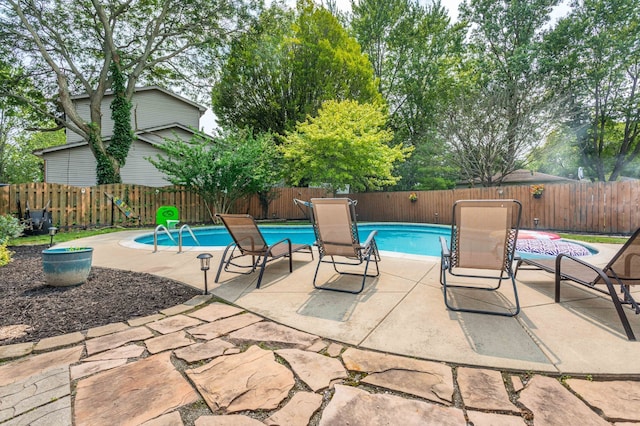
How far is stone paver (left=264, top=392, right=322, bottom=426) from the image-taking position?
1.30 metres

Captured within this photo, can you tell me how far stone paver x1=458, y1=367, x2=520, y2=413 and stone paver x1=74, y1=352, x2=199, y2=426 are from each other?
1.41 metres

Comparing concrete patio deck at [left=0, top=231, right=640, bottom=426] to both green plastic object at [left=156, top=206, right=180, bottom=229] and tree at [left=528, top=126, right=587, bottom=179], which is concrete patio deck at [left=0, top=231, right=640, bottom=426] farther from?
tree at [left=528, top=126, right=587, bottom=179]

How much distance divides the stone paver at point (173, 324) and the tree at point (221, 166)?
9155 millimetres

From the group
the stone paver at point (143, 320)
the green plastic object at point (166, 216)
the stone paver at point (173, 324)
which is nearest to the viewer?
the stone paver at point (173, 324)

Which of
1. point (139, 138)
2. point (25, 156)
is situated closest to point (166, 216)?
point (139, 138)

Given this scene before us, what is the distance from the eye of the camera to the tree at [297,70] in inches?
605

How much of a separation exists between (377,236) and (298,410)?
979cm

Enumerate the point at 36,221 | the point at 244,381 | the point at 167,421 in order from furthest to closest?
1. the point at 36,221
2. the point at 244,381
3. the point at 167,421

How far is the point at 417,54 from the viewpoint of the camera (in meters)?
17.9

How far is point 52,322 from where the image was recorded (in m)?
2.42

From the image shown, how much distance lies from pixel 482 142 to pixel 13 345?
16418 millimetres

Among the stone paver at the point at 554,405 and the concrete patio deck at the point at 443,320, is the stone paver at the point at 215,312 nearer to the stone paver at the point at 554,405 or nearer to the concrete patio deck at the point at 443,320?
the concrete patio deck at the point at 443,320

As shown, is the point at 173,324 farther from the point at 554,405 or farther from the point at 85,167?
the point at 85,167

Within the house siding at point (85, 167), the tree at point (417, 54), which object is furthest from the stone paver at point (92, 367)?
the tree at point (417, 54)
